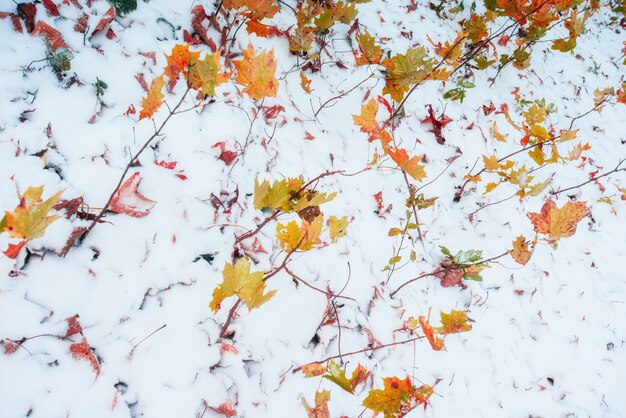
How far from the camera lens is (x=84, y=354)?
3.22 feet

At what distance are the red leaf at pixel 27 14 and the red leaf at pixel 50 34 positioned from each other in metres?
0.02

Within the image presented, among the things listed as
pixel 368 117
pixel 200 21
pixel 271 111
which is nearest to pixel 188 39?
pixel 200 21

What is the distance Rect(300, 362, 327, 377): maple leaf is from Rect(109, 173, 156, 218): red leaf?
73 cm

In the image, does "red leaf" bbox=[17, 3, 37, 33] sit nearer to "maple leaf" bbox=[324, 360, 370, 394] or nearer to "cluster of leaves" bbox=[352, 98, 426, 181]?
"cluster of leaves" bbox=[352, 98, 426, 181]

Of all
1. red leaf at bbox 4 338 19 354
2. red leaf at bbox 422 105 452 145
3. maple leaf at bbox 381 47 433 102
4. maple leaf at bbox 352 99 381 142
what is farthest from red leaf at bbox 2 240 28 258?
red leaf at bbox 422 105 452 145

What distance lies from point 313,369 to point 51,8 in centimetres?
162

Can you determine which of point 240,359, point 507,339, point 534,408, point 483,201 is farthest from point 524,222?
point 240,359

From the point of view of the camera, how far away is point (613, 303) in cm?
199

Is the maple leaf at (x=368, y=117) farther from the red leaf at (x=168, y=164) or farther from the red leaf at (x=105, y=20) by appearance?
the red leaf at (x=105, y=20)

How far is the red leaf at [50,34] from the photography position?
1333 mm

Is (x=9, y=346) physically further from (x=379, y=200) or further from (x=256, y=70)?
(x=379, y=200)

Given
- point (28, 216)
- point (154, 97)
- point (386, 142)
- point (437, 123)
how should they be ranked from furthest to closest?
point (437, 123)
point (386, 142)
point (154, 97)
point (28, 216)

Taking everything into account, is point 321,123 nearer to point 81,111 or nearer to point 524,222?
point 81,111

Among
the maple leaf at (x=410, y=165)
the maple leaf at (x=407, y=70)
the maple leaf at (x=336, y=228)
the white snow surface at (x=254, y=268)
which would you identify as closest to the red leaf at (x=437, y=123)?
the white snow surface at (x=254, y=268)
